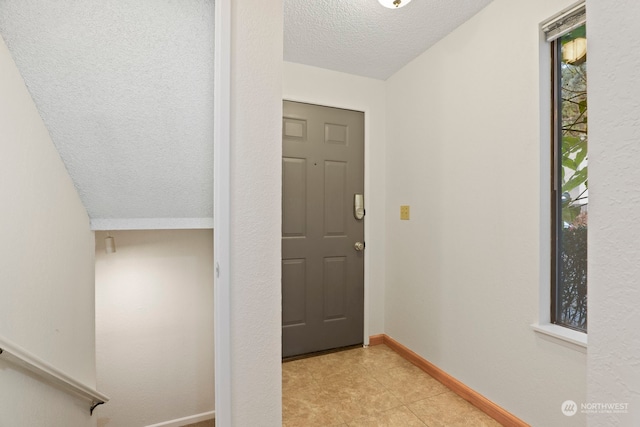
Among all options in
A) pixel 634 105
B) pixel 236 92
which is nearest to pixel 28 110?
pixel 236 92

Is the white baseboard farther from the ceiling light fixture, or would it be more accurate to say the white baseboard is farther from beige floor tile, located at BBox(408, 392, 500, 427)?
the ceiling light fixture

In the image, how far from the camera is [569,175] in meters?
1.45

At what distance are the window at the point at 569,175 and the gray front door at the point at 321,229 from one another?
55.7 inches

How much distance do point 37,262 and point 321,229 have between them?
1771 mm

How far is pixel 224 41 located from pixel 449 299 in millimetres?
2024

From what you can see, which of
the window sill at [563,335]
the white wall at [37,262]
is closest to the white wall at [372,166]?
the window sill at [563,335]

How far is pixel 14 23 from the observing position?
96cm

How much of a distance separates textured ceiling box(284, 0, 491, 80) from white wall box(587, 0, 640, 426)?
1760 millimetres

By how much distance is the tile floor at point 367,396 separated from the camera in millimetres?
1671

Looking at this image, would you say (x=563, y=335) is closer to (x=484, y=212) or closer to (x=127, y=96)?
(x=484, y=212)

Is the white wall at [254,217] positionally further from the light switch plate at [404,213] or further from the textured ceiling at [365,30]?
the light switch plate at [404,213]

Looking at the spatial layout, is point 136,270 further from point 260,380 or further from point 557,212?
point 557,212

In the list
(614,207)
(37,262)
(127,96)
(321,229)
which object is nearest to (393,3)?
(127,96)

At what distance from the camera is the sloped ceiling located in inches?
39.8
